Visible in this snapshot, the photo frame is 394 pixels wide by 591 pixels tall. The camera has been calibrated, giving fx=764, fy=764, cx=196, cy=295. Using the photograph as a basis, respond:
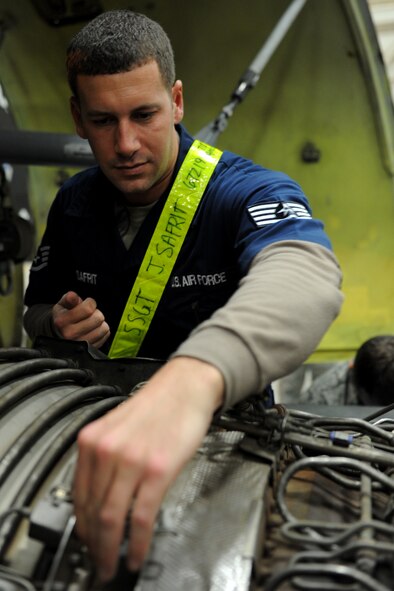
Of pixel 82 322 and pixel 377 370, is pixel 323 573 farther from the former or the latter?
pixel 377 370

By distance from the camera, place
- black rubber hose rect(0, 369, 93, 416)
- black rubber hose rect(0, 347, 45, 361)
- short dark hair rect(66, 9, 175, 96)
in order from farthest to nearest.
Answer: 1. short dark hair rect(66, 9, 175, 96)
2. black rubber hose rect(0, 347, 45, 361)
3. black rubber hose rect(0, 369, 93, 416)

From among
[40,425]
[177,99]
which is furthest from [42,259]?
[40,425]

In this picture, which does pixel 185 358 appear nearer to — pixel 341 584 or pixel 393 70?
pixel 341 584

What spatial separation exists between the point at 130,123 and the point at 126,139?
0.10 ft

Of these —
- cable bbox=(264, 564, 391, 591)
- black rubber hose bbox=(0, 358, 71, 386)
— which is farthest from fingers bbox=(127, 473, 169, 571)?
black rubber hose bbox=(0, 358, 71, 386)

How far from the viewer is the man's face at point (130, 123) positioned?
122 centimetres

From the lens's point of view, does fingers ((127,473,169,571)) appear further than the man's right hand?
No

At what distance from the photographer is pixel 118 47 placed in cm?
121

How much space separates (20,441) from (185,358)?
237 millimetres

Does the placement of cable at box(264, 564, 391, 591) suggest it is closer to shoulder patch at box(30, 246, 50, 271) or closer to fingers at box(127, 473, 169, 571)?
fingers at box(127, 473, 169, 571)

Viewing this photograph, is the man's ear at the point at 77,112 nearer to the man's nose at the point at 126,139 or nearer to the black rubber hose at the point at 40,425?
the man's nose at the point at 126,139

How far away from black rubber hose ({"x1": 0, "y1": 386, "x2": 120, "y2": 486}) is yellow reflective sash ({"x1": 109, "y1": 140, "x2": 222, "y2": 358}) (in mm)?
365

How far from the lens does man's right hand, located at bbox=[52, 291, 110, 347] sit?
49.3 inches

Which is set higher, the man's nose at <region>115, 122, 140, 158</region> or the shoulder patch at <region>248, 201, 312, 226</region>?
the man's nose at <region>115, 122, 140, 158</region>
